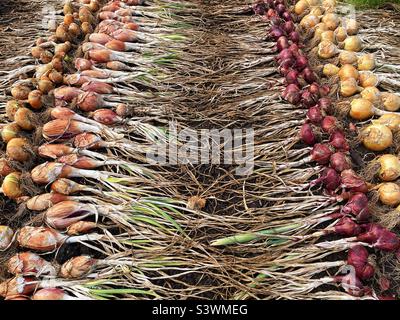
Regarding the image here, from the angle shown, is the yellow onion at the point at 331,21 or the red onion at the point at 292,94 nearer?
the red onion at the point at 292,94

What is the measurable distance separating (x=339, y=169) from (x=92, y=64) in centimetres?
201

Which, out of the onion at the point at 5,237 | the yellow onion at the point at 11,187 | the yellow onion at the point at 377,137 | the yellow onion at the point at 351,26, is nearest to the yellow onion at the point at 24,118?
the yellow onion at the point at 11,187

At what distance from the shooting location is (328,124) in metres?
2.59

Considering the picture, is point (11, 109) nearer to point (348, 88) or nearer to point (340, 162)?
point (340, 162)

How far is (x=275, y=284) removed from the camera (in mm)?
1947

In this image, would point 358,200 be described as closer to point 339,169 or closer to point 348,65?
point 339,169

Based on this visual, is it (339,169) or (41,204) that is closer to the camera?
(41,204)

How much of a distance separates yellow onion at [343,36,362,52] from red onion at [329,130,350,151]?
1.17 metres

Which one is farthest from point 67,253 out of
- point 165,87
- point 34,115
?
point 165,87

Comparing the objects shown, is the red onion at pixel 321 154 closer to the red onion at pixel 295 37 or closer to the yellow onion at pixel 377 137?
the yellow onion at pixel 377 137

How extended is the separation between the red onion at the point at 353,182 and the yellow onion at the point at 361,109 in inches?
24.8

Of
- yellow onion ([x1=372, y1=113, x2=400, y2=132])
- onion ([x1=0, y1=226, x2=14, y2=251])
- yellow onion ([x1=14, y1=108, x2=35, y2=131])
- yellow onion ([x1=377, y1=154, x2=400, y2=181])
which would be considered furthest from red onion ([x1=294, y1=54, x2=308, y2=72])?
onion ([x1=0, y1=226, x2=14, y2=251])

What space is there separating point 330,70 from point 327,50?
25cm

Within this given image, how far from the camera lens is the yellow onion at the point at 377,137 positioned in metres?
2.54
